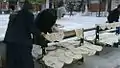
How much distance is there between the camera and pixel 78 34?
4535 millimetres

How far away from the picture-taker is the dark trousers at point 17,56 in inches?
114

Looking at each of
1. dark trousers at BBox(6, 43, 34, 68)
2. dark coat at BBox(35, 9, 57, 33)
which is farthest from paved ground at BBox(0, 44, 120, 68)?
dark trousers at BBox(6, 43, 34, 68)

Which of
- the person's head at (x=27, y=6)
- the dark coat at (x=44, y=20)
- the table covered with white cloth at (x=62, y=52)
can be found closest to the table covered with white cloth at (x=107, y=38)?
the table covered with white cloth at (x=62, y=52)

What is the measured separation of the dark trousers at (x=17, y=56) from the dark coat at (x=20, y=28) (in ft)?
0.24

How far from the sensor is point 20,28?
2.78 meters

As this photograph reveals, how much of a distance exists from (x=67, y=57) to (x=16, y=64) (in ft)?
3.73

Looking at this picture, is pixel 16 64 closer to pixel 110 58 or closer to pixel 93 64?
pixel 93 64

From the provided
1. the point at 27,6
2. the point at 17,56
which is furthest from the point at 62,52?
the point at 27,6

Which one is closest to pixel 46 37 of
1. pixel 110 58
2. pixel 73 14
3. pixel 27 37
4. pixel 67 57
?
pixel 67 57

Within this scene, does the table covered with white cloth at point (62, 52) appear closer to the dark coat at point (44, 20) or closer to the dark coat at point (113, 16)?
the dark coat at point (44, 20)

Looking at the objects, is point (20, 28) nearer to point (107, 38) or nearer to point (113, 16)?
point (107, 38)

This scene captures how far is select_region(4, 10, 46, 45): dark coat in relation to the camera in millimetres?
2773

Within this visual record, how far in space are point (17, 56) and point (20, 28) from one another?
1.17 ft

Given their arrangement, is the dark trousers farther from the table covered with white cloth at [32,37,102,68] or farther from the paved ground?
the paved ground
